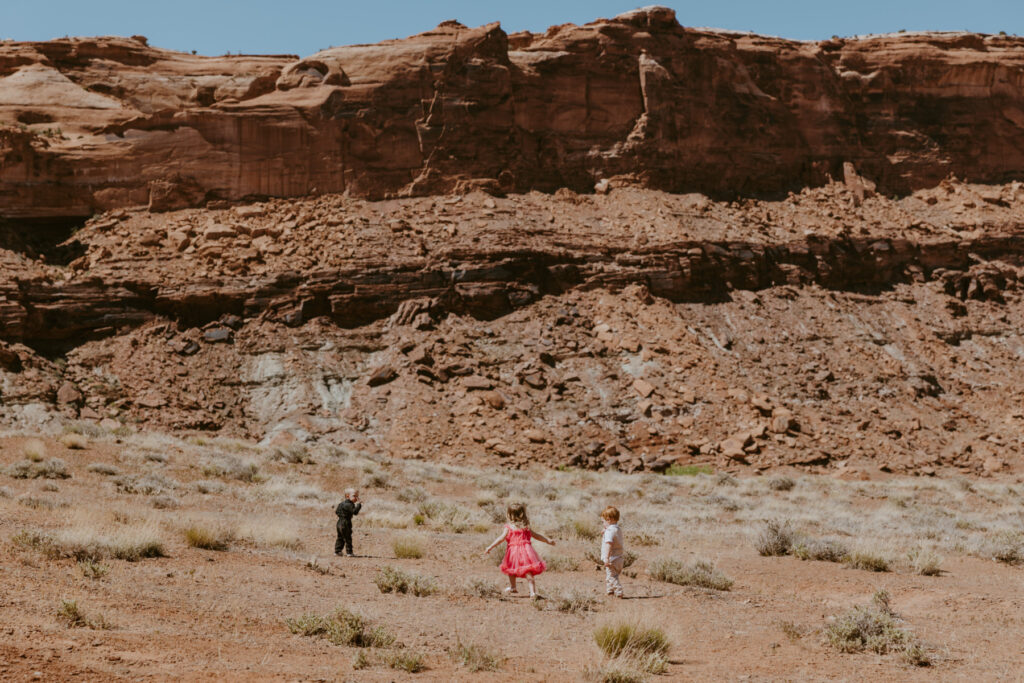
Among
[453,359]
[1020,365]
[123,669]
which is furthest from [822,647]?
[1020,365]

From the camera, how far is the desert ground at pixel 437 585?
686cm

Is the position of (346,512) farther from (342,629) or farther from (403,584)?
(342,629)

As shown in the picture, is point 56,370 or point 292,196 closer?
point 56,370

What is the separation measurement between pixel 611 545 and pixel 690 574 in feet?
5.05

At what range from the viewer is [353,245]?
1431 inches

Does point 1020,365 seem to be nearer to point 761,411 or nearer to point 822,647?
point 761,411

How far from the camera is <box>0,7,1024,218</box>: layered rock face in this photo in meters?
39.0

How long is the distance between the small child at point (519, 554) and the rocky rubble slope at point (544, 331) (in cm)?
1720

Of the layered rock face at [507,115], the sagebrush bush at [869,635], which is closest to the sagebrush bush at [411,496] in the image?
the sagebrush bush at [869,635]

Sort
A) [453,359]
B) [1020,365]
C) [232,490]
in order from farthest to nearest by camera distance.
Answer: [1020,365]
[453,359]
[232,490]

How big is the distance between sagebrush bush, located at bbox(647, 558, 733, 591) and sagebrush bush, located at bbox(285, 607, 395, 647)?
4813 mm

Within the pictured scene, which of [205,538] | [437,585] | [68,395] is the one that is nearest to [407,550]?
[437,585]

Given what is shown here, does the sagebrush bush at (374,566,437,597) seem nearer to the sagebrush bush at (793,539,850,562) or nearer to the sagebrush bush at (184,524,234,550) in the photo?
the sagebrush bush at (184,524,234,550)

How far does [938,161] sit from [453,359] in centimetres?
3024
